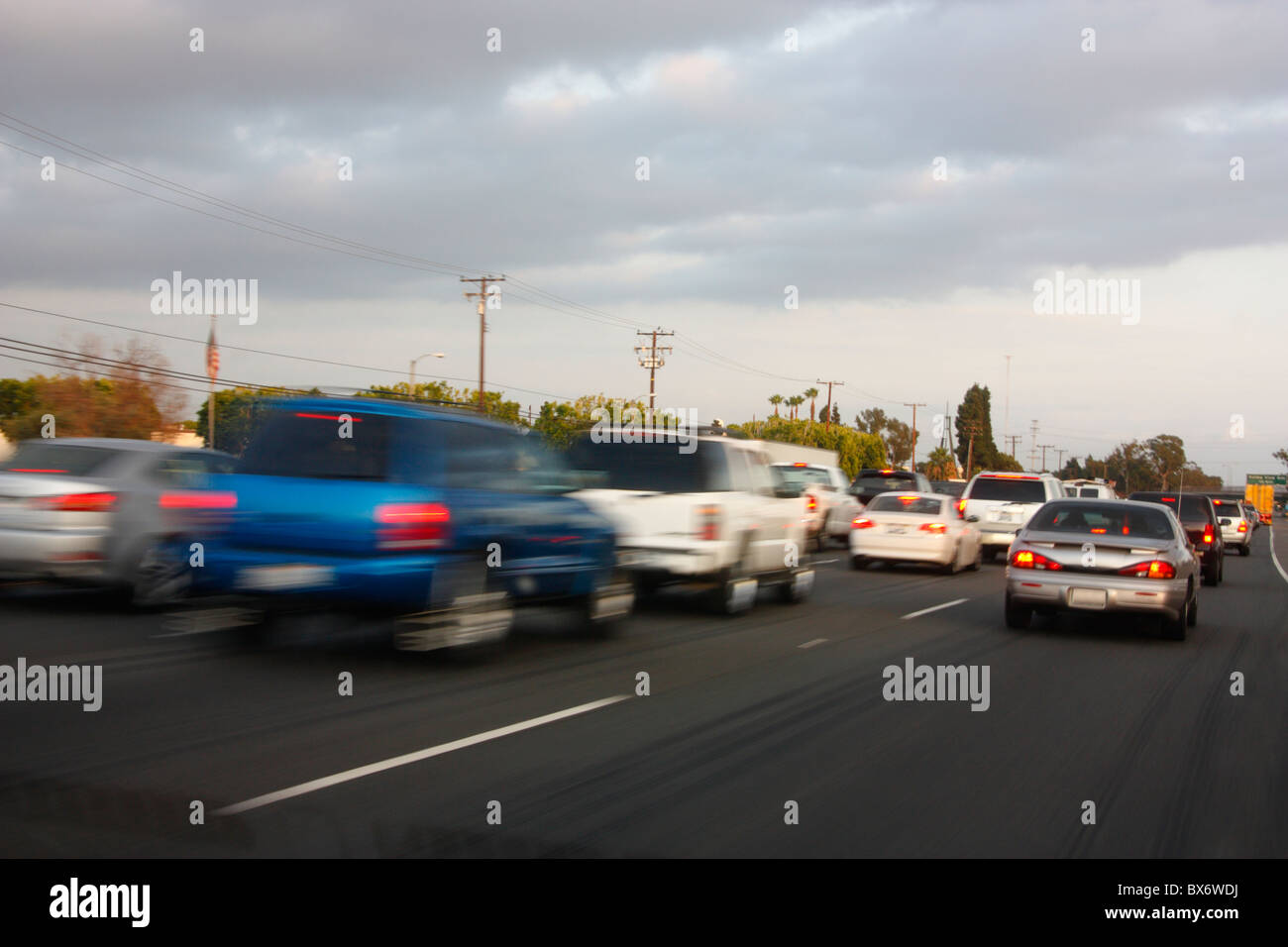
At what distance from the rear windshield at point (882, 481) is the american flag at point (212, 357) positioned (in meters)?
25.1

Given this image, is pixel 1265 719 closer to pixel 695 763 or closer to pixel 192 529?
pixel 695 763

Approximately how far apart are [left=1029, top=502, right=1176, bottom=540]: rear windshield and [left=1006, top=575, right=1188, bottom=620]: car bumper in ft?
1.80

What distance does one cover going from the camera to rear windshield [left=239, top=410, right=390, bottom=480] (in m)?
8.14

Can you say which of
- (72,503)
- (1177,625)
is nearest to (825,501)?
(1177,625)

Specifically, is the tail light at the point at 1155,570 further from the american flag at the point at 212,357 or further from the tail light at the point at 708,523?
the american flag at the point at 212,357

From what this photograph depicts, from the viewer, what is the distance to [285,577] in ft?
26.3

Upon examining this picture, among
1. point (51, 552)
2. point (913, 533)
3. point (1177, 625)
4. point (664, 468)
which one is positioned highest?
point (664, 468)

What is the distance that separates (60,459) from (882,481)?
71.6ft

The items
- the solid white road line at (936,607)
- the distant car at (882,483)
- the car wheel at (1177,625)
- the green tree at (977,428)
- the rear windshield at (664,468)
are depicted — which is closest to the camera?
the car wheel at (1177,625)

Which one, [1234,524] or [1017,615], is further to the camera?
[1234,524]

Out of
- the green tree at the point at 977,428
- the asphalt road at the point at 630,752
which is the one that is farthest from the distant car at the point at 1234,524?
the green tree at the point at 977,428

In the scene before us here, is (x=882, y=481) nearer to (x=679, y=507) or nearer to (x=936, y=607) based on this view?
(x=936, y=607)

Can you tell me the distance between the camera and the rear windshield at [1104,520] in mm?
11844

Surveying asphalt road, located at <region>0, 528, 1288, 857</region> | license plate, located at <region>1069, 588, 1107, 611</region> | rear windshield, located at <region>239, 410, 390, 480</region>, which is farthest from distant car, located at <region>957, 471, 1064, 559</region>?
rear windshield, located at <region>239, 410, 390, 480</region>
